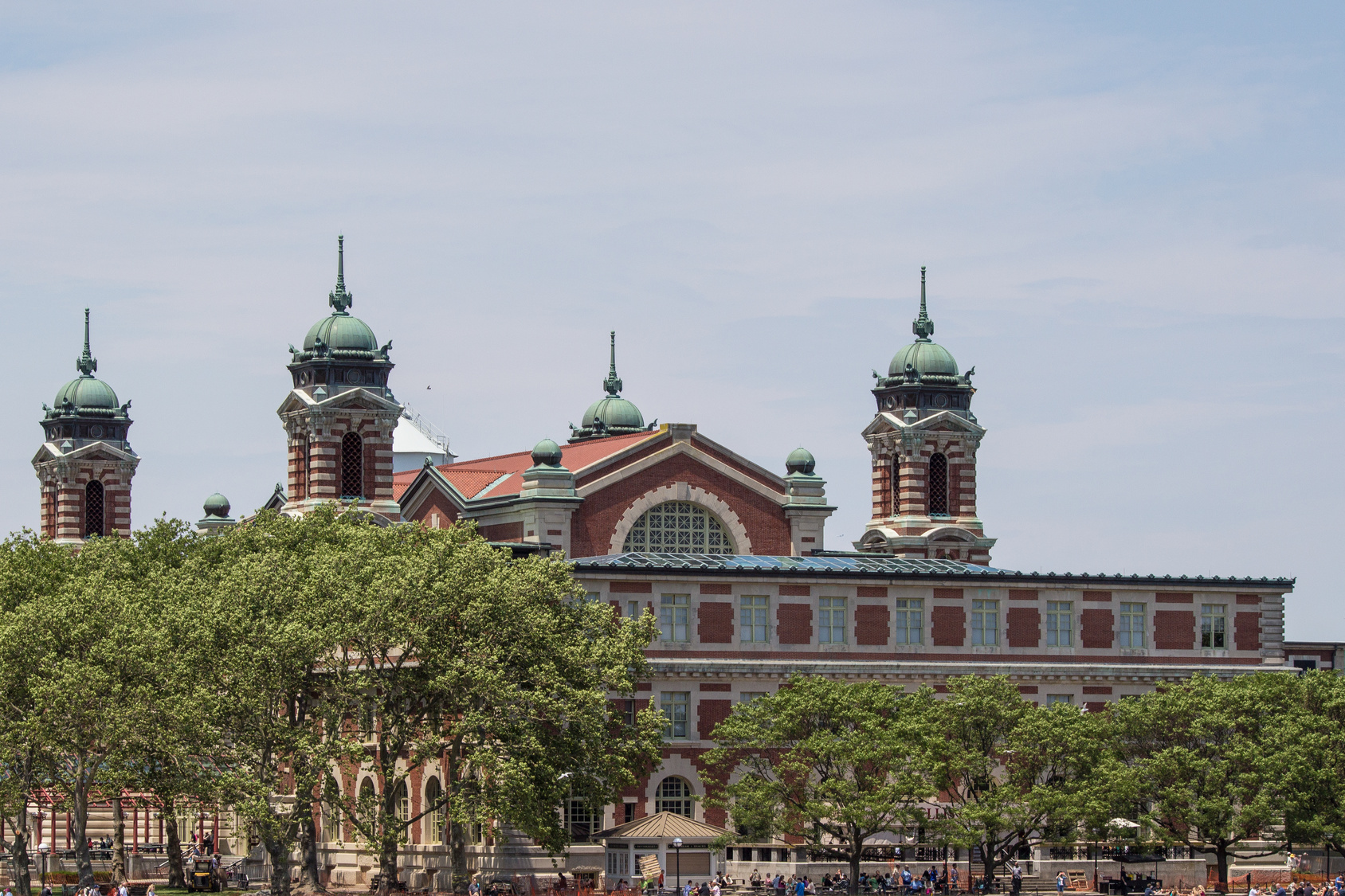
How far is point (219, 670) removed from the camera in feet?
259

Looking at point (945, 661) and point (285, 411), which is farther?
point (285, 411)

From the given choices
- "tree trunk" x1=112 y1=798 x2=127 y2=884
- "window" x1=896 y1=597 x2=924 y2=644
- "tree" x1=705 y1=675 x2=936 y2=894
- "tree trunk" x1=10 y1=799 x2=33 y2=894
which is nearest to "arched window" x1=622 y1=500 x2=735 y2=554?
"window" x1=896 y1=597 x2=924 y2=644

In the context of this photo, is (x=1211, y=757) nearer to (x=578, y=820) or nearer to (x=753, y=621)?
(x=753, y=621)

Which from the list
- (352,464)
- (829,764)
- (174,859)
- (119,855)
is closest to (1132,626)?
(829,764)

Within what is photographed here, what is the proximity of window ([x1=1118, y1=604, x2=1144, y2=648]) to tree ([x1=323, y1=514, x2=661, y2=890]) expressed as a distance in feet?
77.0

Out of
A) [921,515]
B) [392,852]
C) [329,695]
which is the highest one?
[921,515]

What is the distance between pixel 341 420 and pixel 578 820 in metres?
38.5

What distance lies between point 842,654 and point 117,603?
27339 millimetres

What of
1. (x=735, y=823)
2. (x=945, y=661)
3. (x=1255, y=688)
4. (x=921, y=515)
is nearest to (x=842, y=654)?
(x=945, y=661)

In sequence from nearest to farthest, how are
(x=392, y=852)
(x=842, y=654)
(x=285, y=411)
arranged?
1. (x=392, y=852)
2. (x=842, y=654)
3. (x=285, y=411)

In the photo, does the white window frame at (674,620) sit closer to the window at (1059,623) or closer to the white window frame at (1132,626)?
the window at (1059,623)

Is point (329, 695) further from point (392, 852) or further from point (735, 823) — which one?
point (735, 823)

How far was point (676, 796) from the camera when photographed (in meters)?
89.8

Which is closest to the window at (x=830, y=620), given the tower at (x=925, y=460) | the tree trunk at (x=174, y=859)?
the tree trunk at (x=174, y=859)
